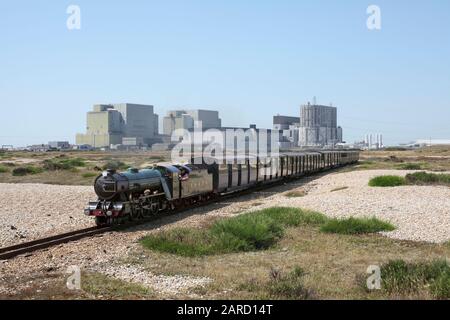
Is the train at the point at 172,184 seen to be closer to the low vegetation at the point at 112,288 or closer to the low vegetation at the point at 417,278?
the low vegetation at the point at 112,288

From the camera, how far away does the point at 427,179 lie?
40.0 meters

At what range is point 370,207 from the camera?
958 inches

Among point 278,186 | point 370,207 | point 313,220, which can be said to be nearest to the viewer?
point 313,220

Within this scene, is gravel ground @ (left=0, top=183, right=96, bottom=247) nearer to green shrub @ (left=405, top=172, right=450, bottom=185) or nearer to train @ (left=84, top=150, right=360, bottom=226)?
train @ (left=84, top=150, right=360, bottom=226)

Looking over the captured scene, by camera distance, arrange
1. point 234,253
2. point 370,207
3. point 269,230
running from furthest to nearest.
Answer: point 370,207, point 269,230, point 234,253

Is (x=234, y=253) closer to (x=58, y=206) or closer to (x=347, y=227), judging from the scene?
(x=347, y=227)

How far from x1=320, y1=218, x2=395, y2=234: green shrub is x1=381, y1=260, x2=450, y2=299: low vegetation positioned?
21.6ft

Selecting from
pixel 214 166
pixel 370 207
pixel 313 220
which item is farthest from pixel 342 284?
pixel 214 166

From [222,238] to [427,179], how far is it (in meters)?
28.0

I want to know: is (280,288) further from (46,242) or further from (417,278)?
(46,242)

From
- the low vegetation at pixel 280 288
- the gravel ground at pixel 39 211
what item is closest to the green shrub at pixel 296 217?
the gravel ground at pixel 39 211

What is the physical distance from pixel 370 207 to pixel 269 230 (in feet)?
26.2

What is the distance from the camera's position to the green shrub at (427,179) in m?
38.7

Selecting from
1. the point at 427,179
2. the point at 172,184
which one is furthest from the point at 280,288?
the point at 427,179
